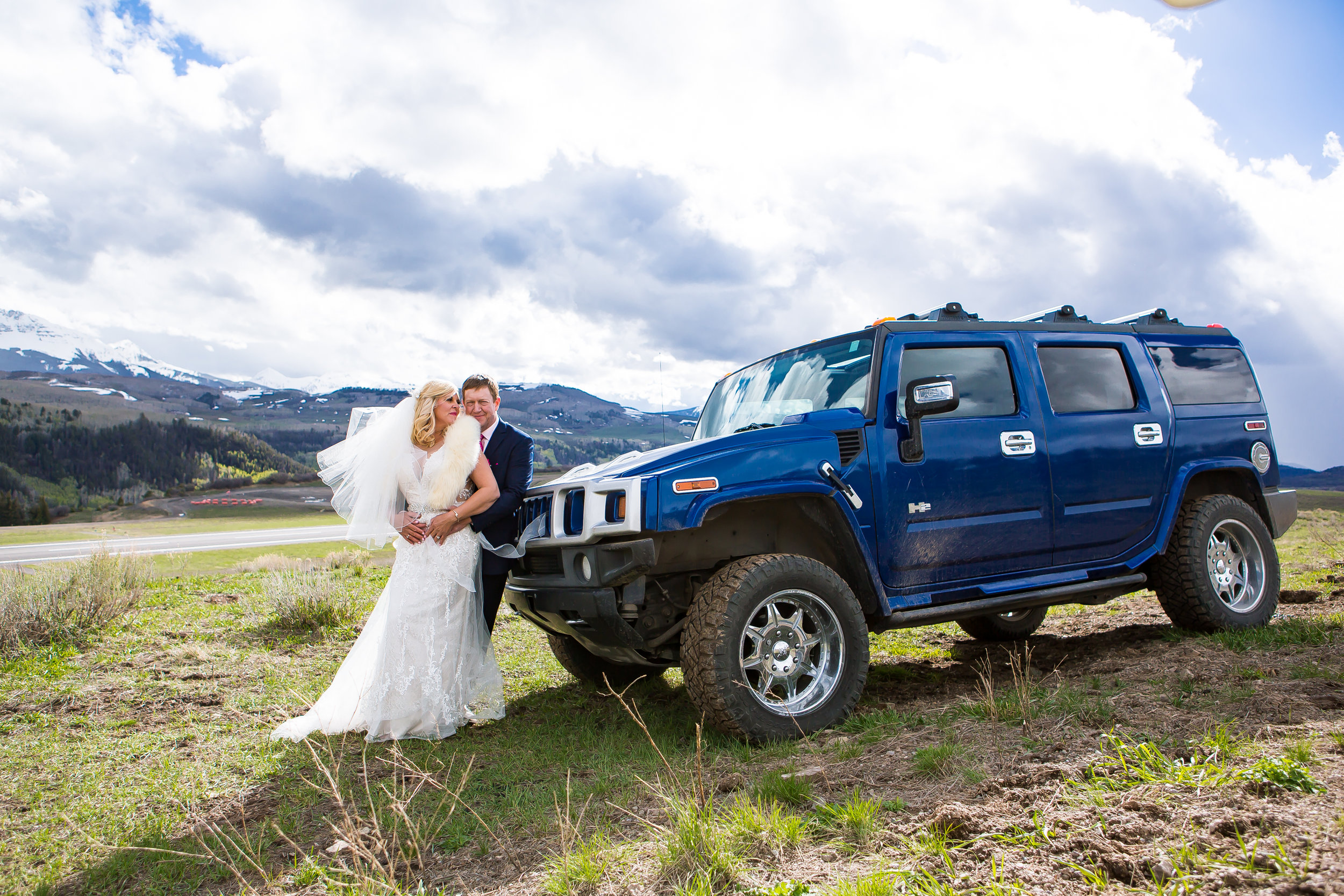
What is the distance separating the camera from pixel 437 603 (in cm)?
514

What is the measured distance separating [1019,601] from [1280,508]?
305 cm

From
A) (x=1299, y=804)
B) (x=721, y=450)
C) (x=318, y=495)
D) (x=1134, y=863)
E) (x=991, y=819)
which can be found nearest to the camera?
(x=1134, y=863)

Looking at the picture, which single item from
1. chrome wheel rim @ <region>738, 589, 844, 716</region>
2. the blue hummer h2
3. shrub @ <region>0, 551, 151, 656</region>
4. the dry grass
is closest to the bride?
the blue hummer h2

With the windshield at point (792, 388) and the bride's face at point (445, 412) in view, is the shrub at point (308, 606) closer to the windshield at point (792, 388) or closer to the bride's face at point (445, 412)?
the bride's face at point (445, 412)

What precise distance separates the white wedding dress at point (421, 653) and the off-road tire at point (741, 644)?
6.33 feet

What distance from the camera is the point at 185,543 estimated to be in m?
26.0

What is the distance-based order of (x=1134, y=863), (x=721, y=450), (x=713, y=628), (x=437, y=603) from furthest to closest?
1. (x=437, y=603)
2. (x=721, y=450)
3. (x=713, y=628)
4. (x=1134, y=863)

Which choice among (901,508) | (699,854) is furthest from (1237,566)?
(699,854)

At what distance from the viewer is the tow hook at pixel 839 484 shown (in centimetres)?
421

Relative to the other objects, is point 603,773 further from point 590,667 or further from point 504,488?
point 504,488

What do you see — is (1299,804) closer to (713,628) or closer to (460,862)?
(713,628)

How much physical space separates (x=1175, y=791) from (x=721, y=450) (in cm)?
236

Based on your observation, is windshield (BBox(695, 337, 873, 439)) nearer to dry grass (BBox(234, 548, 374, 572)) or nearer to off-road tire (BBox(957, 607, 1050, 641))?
off-road tire (BBox(957, 607, 1050, 641))

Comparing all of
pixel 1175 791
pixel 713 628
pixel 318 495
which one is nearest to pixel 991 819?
pixel 1175 791
